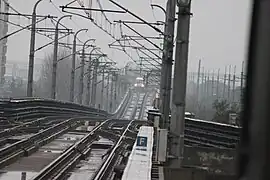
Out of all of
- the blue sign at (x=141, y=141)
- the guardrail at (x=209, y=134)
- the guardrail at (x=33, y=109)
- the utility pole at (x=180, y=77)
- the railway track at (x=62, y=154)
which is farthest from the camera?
the guardrail at (x=33, y=109)

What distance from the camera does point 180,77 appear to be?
10.6 m

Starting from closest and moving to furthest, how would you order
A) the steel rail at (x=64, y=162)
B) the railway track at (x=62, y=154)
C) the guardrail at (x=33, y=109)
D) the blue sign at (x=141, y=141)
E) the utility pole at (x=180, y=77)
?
the utility pole at (x=180, y=77), the steel rail at (x=64, y=162), the blue sign at (x=141, y=141), the railway track at (x=62, y=154), the guardrail at (x=33, y=109)

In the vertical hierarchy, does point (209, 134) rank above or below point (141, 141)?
below

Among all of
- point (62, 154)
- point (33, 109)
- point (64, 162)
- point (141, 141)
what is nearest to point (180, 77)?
point (141, 141)

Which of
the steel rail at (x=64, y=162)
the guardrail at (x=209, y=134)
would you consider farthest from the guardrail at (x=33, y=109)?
the guardrail at (x=209, y=134)

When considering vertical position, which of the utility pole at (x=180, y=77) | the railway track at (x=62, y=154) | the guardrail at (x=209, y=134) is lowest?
the railway track at (x=62, y=154)

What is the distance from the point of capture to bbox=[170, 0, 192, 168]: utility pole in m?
10.5

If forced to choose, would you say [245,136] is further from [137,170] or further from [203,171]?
[203,171]

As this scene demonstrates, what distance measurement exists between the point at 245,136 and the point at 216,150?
12748 mm

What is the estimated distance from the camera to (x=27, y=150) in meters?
17.6

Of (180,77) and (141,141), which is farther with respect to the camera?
(141,141)

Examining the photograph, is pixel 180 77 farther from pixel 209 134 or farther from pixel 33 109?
pixel 33 109

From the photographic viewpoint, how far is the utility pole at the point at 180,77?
10.5 meters

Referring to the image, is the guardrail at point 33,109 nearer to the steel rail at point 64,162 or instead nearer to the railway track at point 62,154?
the railway track at point 62,154
